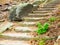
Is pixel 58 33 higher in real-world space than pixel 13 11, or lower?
lower

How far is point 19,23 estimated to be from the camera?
7566 mm

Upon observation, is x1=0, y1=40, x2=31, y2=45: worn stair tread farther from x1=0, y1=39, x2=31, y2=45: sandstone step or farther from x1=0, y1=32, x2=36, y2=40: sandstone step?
x1=0, y1=32, x2=36, y2=40: sandstone step

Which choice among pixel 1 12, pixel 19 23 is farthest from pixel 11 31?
pixel 1 12

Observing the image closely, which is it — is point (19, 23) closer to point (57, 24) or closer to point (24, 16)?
point (24, 16)

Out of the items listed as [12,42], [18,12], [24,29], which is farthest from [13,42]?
[18,12]

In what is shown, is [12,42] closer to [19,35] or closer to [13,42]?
[13,42]

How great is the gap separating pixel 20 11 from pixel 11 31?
5.06ft

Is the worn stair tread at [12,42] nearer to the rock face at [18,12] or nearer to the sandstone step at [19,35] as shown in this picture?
the sandstone step at [19,35]

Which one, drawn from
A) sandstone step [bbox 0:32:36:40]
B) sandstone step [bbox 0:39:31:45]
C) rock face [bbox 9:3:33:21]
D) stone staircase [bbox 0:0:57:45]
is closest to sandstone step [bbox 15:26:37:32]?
stone staircase [bbox 0:0:57:45]

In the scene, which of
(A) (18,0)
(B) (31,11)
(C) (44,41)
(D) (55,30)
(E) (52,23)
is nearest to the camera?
(C) (44,41)

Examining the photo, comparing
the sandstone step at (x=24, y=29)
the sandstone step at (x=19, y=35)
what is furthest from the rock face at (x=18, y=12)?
the sandstone step at (x=19, y=35)

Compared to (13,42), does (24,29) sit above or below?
above

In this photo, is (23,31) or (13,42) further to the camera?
(23,31)

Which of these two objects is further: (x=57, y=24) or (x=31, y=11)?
(x=31, y=11)
